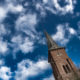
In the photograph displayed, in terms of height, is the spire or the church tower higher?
the spire

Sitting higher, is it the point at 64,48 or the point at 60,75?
the point at 64,48

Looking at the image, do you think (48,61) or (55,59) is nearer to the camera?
(55,59)

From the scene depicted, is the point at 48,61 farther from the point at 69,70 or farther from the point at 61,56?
the point at 69,70

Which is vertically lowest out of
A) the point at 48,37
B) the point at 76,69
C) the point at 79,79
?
the point at 79,79

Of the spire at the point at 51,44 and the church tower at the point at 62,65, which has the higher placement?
the spire at the point at 51,44

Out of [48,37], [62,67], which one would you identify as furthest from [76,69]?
[48,37]

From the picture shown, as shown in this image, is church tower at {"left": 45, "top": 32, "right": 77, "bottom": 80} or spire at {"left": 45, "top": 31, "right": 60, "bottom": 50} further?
spire at {"left": 45, "top": 31, "right": 60, "bottom": 50}

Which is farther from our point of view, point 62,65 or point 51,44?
point 51,44

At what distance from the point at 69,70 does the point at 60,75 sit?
3.86 meters

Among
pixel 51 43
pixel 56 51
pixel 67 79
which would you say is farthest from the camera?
pixel 51 43

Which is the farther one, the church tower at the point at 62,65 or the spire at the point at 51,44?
the spire at the point at 51,44

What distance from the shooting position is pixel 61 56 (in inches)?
1336

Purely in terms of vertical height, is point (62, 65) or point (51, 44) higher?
point (51, 44)

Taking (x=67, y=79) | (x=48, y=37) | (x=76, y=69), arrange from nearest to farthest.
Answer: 1. (x=67, y=79)
2. (x=76, y=69)
3. (x=48, y=37)
